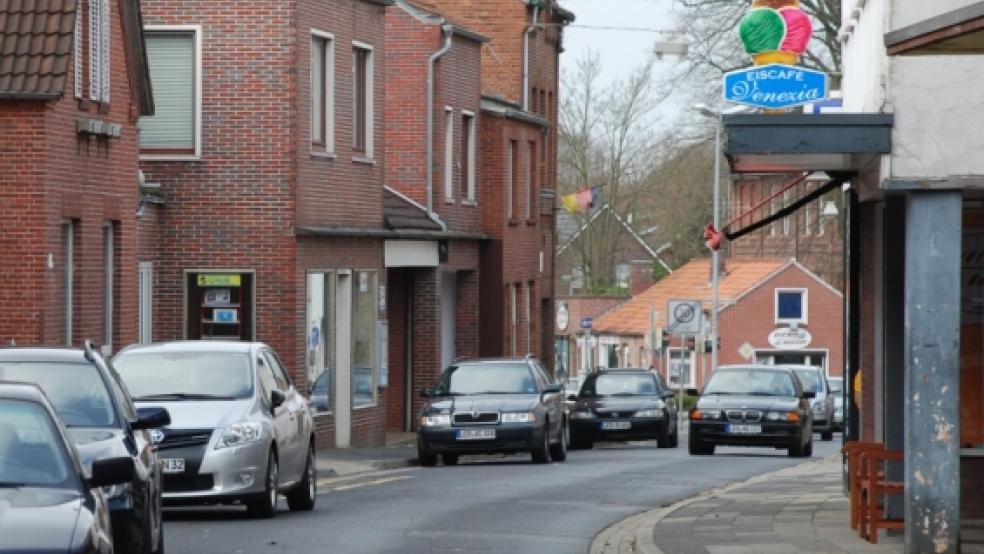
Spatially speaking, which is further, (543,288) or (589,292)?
(589,292)

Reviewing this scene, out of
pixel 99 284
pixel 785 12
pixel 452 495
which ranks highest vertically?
pixel 785 12

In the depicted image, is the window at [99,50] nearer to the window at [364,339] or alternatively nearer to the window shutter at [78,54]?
the window shutter at [78,54]

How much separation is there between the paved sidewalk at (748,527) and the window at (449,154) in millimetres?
18760

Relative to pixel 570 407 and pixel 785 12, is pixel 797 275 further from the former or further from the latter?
pixel 785 12

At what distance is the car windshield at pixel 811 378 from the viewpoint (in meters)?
50.4

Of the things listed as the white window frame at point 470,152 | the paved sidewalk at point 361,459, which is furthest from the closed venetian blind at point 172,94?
the white window frame at point 470,152

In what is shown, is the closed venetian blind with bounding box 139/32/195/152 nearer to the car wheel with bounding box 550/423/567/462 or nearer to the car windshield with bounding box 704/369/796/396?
the car wheel with bounding box 550/423/567/462

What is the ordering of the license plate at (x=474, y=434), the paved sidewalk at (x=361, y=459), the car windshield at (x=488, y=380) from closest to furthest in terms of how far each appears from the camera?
the paved sidewalk at (x=361, y=459) < the license plate at (x=474, y=434) < the car windshield at (x=488, y=380)

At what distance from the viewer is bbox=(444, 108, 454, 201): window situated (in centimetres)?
4234

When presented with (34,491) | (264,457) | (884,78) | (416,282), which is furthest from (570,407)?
(34,491)

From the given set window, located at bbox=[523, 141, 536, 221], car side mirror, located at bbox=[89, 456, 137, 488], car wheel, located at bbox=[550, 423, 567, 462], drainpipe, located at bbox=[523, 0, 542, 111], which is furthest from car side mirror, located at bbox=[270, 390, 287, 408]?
drainpipe, located at bbox=[523, 0, 542, 111]

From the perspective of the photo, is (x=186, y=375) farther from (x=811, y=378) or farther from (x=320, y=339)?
(x=811, y=378)

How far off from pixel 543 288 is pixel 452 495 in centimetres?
2950

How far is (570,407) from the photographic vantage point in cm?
3934
